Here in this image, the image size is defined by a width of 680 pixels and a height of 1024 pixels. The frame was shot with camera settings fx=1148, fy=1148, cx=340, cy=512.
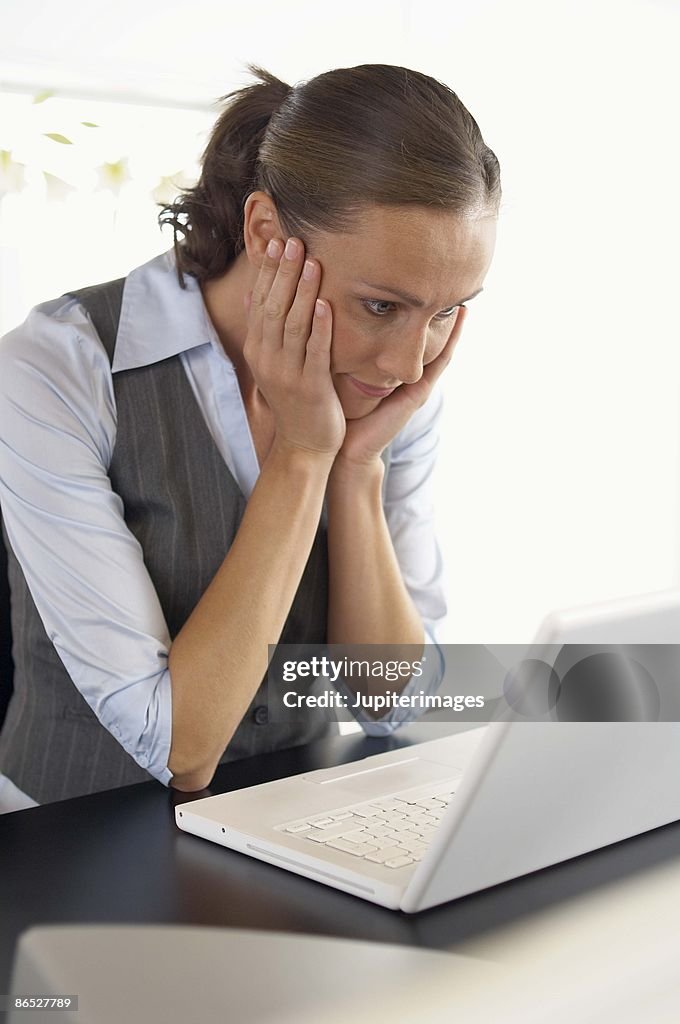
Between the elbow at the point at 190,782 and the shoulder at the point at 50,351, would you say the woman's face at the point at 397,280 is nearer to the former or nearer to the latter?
the shoulder at the point at 50,351

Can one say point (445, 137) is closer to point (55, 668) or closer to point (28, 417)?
point (28, 417)

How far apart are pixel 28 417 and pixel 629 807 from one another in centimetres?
75

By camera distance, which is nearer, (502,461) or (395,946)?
(395,946)

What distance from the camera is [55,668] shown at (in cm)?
135

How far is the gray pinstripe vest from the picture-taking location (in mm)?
1325

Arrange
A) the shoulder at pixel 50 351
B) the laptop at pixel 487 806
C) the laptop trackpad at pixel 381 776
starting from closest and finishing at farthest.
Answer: the laptop at pixel 487 806 → the laptop trackpad at pixel 381 776 → the shoulder at pixel 50 351

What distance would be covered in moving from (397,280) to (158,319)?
0.32 metres

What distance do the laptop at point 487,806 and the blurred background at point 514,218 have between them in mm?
1937

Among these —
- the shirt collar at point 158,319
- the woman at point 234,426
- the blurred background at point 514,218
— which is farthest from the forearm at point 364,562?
the blurred background at point 514,218

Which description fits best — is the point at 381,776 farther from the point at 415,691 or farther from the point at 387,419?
the point at 387,419

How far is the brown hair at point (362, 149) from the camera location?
1.20 metres

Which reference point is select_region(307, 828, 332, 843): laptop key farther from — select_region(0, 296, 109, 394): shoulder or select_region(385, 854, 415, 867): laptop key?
select_region(0, 296, 109, 394): shoulder

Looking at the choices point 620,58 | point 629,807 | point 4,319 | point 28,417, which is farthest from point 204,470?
point 620,58

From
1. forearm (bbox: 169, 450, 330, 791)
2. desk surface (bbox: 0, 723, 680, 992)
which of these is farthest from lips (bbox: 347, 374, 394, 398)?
desk surface (bbox: 0, 723, 680, 992)
